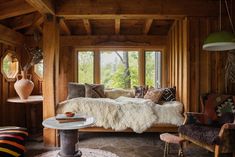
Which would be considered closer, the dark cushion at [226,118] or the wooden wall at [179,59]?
the dark cushion at [226,118]

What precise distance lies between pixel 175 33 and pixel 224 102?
6.14ft

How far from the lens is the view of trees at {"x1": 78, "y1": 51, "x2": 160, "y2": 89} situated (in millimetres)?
5797

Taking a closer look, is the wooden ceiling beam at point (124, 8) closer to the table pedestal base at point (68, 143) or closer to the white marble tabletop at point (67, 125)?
the white marble tabletop at point (67, 125)

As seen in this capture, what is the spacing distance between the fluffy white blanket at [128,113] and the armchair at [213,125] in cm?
49

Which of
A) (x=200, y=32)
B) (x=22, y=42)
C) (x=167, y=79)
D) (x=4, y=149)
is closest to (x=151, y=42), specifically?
(x=167, y=79)

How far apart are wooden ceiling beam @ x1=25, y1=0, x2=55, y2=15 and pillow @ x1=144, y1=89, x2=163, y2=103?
240cm

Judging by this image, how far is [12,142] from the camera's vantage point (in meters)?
2.63

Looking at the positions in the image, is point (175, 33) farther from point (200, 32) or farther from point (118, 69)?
point (118, 69)

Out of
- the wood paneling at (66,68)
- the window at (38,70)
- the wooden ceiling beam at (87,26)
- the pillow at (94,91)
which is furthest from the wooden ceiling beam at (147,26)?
the window at (38,70)

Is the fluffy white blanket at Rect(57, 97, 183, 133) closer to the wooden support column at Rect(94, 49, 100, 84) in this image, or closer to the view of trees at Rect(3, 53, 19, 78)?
the view of trees at Rect(3, 53, 19, 78)

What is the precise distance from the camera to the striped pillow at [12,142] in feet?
8.15

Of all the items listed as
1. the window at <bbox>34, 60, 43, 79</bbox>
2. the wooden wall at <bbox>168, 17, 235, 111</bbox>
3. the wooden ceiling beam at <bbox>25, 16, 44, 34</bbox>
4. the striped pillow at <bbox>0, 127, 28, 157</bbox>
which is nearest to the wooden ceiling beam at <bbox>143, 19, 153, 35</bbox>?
the wooden wall at <bbox>168, 17, 235, 111</bbox>

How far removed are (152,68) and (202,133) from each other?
2.99 meters

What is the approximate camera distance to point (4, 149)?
8.09ft
